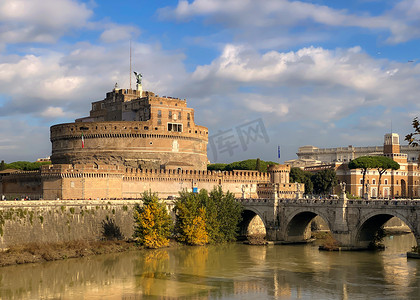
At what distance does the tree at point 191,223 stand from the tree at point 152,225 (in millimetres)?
2310

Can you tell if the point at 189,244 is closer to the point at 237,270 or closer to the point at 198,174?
the point at 237,270

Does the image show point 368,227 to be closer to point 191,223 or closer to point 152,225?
point 191,223

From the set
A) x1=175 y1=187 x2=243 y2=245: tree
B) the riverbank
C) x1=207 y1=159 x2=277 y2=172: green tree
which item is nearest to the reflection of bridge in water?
x1=175 y1=187 x2=243 y2=245: tree

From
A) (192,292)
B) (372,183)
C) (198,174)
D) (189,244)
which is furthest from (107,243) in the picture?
(372,183)

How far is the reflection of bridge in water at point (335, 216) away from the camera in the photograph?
4894cm

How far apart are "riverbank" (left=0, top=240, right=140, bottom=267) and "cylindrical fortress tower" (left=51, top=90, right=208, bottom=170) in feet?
77.8

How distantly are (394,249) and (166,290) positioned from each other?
26.3 metres

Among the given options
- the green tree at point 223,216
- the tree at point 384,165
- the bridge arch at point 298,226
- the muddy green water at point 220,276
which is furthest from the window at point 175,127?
the tree at point 384,165

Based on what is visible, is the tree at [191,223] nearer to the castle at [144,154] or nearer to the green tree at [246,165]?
the castle at [144,154]

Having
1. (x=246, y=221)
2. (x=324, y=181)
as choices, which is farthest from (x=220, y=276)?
(x=324, y=181)

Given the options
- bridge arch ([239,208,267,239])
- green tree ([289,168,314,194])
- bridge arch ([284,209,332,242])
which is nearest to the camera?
bridge arch ([284,209,332,242])

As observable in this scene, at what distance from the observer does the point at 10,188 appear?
2783 inches

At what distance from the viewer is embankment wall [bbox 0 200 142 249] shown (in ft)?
158

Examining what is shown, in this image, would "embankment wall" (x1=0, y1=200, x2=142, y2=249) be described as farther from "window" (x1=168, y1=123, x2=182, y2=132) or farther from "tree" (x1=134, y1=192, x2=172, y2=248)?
"window" (x1=168, y1=123, x2=182, y2=132)
